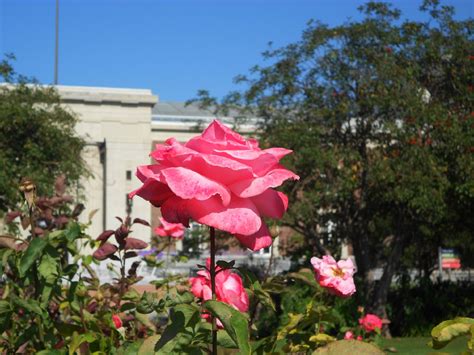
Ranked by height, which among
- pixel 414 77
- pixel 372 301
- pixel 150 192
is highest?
pixel 414 77

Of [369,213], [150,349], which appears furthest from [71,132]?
[150,349]

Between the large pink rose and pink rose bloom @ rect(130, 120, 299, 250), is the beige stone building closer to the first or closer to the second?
the large pink rose

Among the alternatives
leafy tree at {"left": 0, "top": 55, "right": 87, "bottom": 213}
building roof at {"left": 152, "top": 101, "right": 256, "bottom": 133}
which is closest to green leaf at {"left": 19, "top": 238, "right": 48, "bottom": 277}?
leafy tree at {"left": 0, "top": 55, "right": 87, "bottom": 213}

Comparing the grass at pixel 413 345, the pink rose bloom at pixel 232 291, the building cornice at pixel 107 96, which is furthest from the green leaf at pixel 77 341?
the building cornice at pixel 107 96

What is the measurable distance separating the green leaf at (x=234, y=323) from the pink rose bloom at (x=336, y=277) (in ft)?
3.53

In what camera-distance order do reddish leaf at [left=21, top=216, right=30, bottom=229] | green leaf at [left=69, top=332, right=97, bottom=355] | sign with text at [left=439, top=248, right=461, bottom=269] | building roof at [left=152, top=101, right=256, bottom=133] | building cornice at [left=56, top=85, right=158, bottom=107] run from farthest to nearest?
1. building roof at [left=152, top=101, right=256, bottom=133]
2. building cornice at [left=56, top=85, right=158, bottom=107]
3. sign with text at [left=439, top=248, right=461, bottom=269]
4. reddish leaf at [left=21, top=216, right=30, bottom=229]
5. green leaf at [left=69, top=332, right=97, bottom=355]

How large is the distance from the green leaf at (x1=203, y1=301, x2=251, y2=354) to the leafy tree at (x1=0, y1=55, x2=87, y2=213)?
15.4 metres

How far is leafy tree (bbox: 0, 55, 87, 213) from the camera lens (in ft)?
55.3

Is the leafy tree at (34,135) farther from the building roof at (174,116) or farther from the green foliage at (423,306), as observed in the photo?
the building roof at (174,116)

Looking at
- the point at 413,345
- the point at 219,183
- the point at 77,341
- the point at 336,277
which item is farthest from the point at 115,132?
the point at 219,183

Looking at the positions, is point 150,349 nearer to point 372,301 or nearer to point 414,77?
point 414,77

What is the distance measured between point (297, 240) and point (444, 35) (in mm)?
4314

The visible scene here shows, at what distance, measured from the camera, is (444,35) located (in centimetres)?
1216

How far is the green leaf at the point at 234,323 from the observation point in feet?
3.89
